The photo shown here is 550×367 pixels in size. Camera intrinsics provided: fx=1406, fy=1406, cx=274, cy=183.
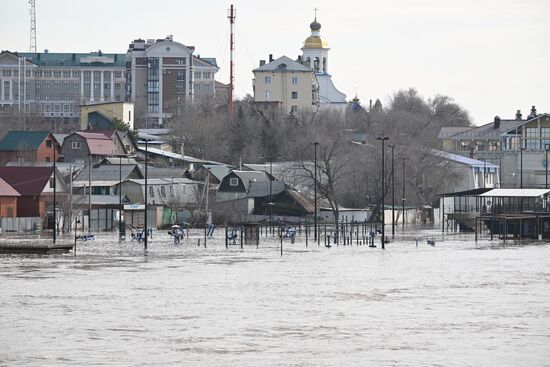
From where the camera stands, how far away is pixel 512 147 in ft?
503

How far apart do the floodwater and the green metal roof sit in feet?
176

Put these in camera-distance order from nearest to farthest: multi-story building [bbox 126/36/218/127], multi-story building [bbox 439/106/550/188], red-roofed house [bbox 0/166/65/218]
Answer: red-roofed house [bbox 0/166/65/218], multi-story building [bbox 439/106/550/188], multi-story building [bbox 126/36/218/127]

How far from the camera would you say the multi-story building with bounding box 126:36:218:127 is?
19100cm

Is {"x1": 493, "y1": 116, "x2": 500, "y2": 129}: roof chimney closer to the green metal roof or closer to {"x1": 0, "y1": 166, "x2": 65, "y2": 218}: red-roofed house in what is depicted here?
the green metal roof

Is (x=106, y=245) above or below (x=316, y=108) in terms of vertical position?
below

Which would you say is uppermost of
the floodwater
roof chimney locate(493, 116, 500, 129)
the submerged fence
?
roof chimney locate(493, 116, 500, 129)

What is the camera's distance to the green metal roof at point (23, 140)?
4844 inches

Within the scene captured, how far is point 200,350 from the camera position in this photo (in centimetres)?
3528

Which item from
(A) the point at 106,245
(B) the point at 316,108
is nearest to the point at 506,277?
(A) the point at 106,245

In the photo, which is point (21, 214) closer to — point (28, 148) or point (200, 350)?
point (28, 148)

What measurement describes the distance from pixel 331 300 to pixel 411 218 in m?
80.0

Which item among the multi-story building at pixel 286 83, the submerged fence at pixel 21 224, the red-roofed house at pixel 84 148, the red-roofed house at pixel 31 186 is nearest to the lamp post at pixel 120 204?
the red-roofed house at pixel 84 148

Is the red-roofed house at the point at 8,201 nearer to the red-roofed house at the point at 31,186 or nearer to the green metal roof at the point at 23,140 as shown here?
→ the red-roofed house at the point at 31,186

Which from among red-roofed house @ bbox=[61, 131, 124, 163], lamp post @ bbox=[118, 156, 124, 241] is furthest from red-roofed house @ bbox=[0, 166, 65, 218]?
red-roofed house @ bbox=[61, 131, 124, 163]
